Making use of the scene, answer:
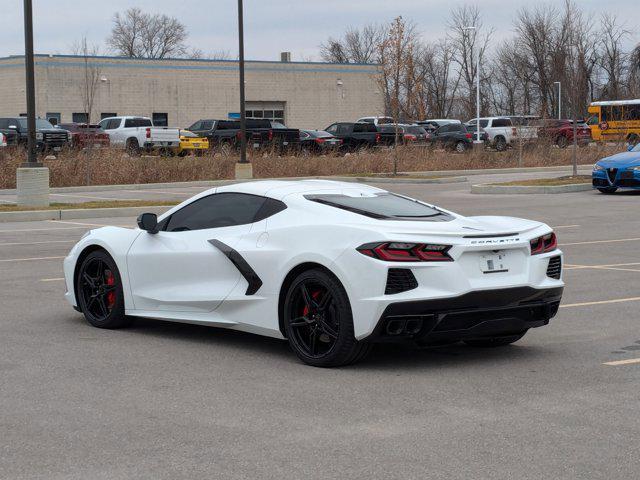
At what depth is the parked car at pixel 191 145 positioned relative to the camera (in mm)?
48375

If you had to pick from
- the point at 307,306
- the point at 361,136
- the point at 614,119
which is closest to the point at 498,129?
the point at 361,136

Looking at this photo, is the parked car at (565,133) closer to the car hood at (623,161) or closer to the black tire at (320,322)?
the car hood at (623,161)

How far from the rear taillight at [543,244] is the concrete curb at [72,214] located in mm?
15647

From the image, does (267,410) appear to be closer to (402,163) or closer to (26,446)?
(26,446)

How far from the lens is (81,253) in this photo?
969cm

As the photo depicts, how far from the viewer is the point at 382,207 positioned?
8.33 metres

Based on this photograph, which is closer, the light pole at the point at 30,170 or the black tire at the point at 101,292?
the black tire at the point at 101,292

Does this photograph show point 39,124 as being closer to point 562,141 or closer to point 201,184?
point 201,184

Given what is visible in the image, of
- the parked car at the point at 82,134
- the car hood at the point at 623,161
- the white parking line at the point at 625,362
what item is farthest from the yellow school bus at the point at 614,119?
the white parking line at the point at 625,362

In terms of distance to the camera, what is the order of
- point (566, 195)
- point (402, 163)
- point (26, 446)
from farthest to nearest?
point (402, 163) < point (566, 195) < point (26, 446)

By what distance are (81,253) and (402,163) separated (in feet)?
110

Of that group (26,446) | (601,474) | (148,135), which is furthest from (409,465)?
(148,135)

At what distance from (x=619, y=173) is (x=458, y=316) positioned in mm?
21135

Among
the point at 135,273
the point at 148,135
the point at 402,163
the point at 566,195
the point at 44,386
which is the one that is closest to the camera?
the point at 44,386
